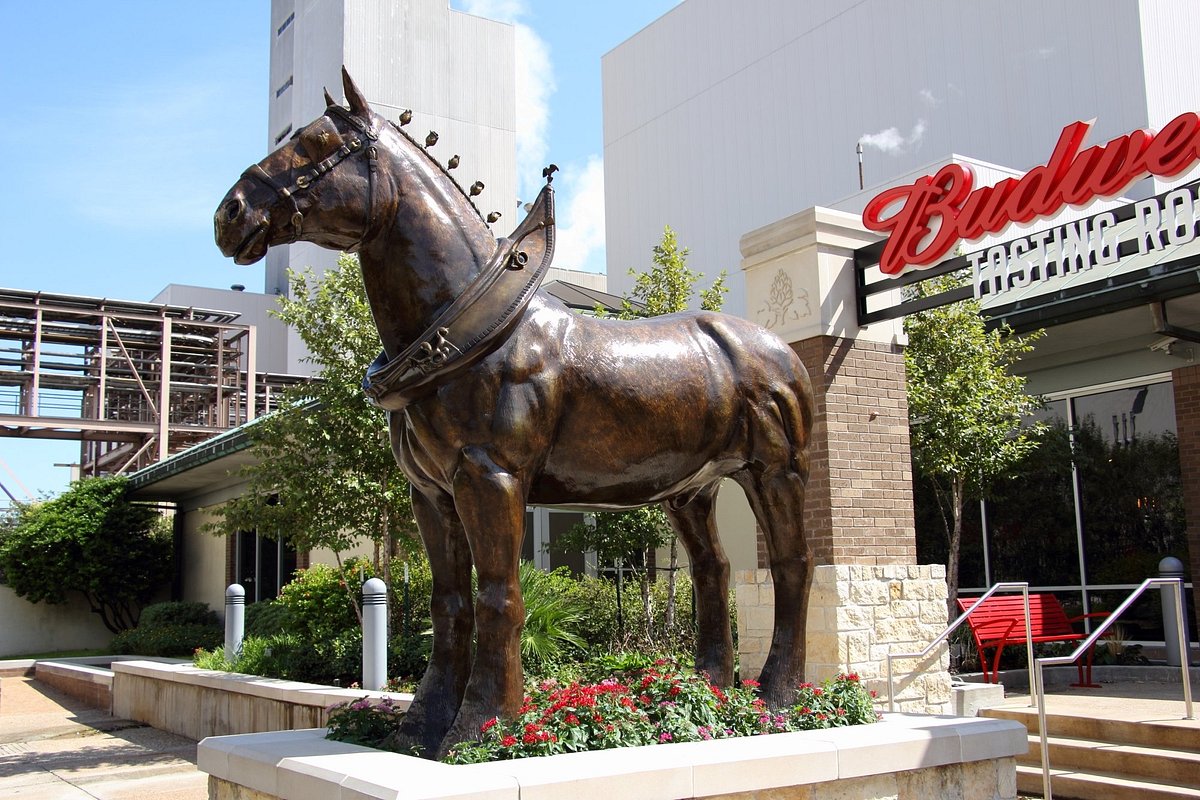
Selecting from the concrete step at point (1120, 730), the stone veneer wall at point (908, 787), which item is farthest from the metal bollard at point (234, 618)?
the stone veneer wall at point (908, 787)

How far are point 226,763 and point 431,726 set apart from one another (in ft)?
3.16

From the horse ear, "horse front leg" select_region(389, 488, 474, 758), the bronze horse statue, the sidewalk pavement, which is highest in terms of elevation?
the horse ear

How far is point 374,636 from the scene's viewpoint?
9.89 meters

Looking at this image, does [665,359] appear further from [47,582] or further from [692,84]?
[692,84]

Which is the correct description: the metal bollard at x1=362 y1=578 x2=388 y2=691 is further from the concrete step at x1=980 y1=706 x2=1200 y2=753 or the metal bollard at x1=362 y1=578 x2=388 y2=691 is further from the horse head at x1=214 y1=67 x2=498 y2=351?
the horse head at x1=214 y1=67 x2=498 y2=351

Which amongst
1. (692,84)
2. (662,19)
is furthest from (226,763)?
(662,19)

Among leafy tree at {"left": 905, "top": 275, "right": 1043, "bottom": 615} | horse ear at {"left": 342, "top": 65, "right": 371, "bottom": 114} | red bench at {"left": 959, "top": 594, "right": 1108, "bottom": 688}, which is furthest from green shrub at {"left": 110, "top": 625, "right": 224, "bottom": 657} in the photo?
horse ear at {"left": 342, "top": 65, "right": 371, "bottom": 114}

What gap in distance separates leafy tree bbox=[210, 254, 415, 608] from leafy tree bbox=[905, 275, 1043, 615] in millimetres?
6647

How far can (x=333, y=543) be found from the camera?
12898 mm

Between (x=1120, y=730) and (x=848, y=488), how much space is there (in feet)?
9.34

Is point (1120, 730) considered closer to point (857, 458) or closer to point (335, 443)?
point (857, 458)

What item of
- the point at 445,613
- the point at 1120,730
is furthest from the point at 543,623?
the point at 445,613

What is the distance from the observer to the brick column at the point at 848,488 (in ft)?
28.9

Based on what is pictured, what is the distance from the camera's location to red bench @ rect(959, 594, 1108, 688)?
1210 cm
